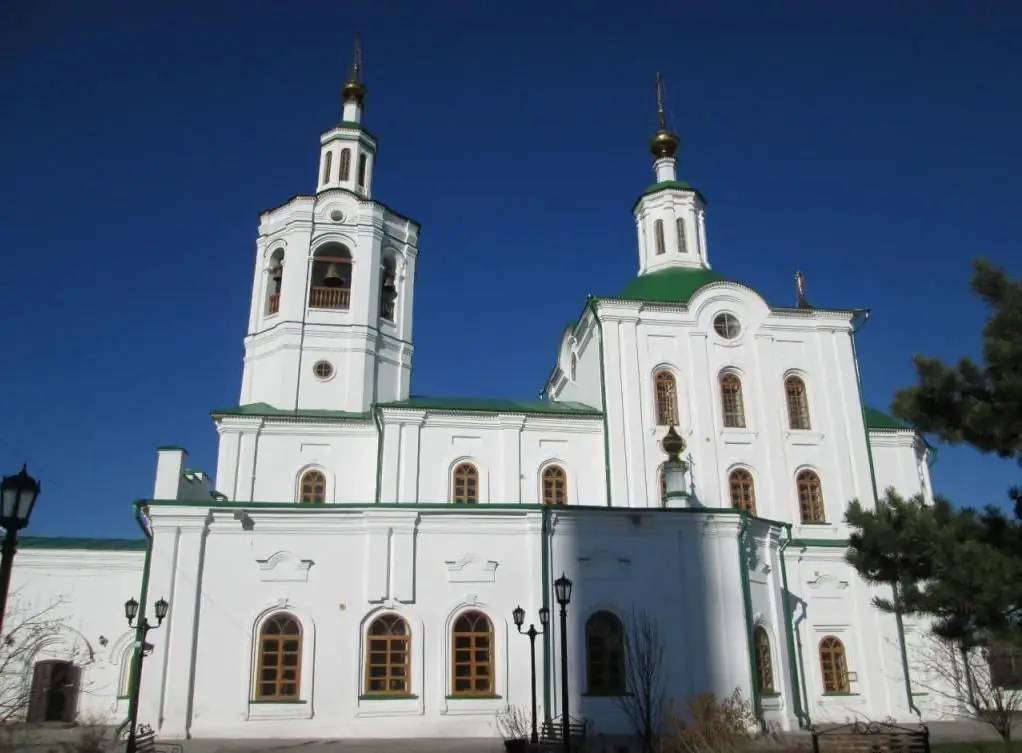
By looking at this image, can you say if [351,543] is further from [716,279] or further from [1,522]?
[716,279]

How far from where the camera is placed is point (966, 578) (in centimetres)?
891

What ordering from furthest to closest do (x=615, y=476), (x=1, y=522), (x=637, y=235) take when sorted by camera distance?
(x=637, y=235)
(x=615, y=476)
(x=1, y=522)

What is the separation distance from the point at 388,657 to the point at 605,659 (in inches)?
159

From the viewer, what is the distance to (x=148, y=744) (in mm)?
13578

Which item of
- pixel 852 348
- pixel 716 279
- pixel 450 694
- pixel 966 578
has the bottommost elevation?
pixel 450 694

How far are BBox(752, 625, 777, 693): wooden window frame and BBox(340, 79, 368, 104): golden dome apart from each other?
20.9 metres

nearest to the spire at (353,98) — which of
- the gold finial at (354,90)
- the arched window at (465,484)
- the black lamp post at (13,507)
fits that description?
the gold finial at (354,90)

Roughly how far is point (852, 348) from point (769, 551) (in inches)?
333

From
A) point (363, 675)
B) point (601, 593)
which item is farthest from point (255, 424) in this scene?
point (601, 593)

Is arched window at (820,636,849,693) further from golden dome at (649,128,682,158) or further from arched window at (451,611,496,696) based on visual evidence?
golden dome at (649,128,682,158)

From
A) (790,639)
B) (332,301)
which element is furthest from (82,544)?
(790,639)

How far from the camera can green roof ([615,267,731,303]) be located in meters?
24.2

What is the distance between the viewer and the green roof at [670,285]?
2423cm

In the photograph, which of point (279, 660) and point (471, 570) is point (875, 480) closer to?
point (471, 570)
